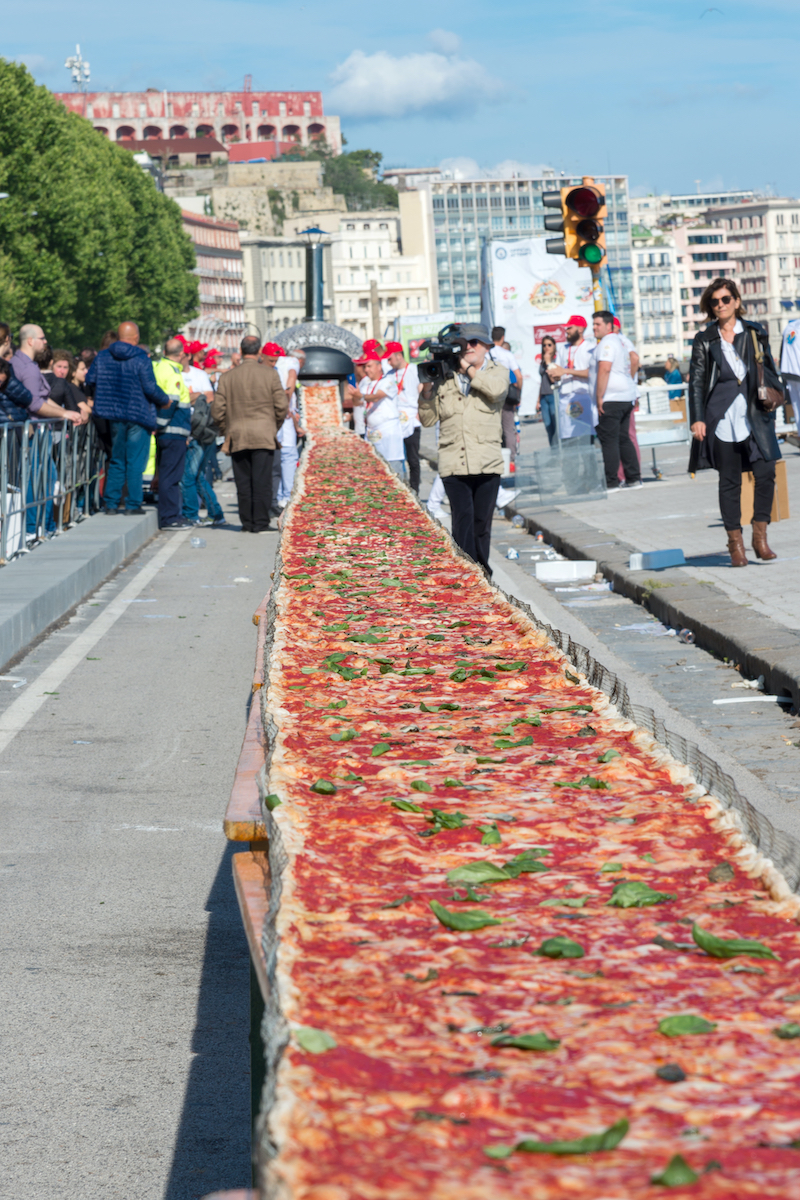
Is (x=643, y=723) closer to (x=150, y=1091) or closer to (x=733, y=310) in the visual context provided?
(x=150, y=1091)

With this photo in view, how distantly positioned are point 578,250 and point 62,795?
12.6 metres

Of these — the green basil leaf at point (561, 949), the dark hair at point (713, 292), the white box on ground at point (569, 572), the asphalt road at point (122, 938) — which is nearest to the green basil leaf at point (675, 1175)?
the green basil leaf at point (561, 949)

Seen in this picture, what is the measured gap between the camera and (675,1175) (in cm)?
226

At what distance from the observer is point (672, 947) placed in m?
3.15

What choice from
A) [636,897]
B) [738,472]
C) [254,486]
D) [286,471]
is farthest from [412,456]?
[636,897]

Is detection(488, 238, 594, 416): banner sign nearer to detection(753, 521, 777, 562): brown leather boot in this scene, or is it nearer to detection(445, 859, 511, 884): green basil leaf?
detection(753, 521, 777, 562): brown leather boot

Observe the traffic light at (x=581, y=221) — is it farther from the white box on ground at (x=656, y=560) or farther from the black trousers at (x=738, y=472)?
the black trousers at (x=738, y=472)

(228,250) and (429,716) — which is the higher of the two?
(228,250)

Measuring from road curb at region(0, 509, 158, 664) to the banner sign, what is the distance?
25.2 metres

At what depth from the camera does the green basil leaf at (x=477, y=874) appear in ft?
11.7

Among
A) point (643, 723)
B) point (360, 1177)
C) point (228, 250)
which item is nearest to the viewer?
point (360, 1177)

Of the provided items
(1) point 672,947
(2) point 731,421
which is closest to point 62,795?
(1) point 672,947

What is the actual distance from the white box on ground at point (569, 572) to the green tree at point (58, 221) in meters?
42.4

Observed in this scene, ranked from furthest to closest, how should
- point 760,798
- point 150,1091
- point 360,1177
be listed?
point 760,798 < point 150,1091 < point 360,1177
